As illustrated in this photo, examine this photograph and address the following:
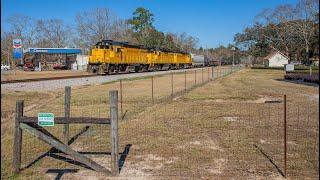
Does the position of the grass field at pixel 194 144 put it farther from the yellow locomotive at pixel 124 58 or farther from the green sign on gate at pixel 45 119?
the yellow locomotive at pixel 124 58

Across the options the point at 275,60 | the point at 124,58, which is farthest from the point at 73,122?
the point at 275,60

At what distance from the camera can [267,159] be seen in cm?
794

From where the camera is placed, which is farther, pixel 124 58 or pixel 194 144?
pixel 124 58

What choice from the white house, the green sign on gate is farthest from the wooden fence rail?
the white house

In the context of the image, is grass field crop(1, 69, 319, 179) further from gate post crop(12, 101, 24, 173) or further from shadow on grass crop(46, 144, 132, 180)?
gate post crop(12, 101, 24, 173)

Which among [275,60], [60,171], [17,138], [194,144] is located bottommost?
[60,171]

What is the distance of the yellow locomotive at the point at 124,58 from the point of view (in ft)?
144

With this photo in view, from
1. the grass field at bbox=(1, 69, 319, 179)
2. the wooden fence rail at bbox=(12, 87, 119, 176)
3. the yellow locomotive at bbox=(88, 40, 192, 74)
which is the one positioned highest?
the yellow locomotive at bbox=(88, 40, 192, 74)

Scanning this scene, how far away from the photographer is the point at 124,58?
159 feet

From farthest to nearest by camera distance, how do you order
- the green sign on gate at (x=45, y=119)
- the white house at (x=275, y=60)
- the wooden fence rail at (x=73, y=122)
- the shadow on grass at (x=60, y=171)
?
the white house at (x=275, y=60) → the shadow on grass at (x=60, y=171) → the wooden fence rail at (x=73, y=122) → the green sign on gate at (x=45, y=119)

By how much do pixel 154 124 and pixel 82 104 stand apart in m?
6.05

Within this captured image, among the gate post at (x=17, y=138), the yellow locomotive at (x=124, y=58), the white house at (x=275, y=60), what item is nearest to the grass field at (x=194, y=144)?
the gate post at (x=17, y=138)

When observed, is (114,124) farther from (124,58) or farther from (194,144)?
(124,58)

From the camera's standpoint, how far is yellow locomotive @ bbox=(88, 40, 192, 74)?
44.0 meters
